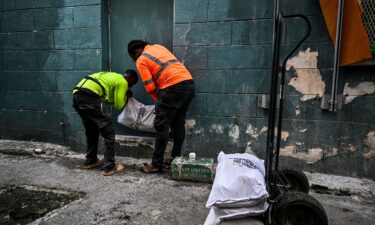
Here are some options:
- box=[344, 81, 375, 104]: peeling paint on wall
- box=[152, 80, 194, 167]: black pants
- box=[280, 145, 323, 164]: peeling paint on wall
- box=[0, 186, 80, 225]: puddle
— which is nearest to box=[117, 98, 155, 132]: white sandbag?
box=[152, 80, 194, 167]: black pants

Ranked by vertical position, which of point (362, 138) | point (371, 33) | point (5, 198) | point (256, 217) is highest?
point (371, 33)

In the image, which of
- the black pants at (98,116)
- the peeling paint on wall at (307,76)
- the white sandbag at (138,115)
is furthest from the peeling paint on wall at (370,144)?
the black pants at (98,116)

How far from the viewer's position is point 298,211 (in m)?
2.27

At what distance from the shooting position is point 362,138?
3.77 meters

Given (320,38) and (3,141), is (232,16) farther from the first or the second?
(3,141)

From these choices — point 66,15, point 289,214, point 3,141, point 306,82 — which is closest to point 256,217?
point 289,214

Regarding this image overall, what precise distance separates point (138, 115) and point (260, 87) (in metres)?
1.69

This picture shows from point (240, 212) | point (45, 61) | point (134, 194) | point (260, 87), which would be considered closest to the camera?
point (240, 212)

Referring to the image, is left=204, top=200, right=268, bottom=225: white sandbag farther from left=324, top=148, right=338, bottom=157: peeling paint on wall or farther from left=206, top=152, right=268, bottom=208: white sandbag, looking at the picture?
left=324, top=148, right=338, bottom=157: peeling paint on wall

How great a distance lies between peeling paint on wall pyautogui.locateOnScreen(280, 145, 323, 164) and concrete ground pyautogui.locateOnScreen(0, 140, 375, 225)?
0.70 feet

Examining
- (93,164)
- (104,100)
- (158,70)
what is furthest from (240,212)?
(93,164)

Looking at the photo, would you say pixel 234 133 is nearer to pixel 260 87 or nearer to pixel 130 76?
pixel 260 87

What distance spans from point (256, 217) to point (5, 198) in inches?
103

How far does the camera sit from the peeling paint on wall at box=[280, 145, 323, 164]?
3.94 metres
